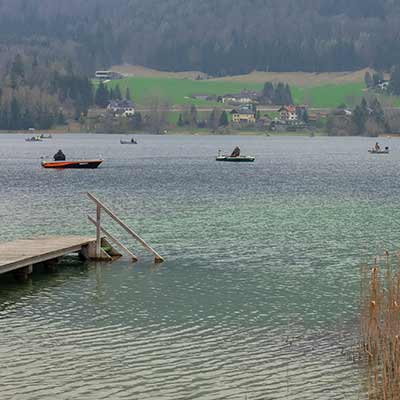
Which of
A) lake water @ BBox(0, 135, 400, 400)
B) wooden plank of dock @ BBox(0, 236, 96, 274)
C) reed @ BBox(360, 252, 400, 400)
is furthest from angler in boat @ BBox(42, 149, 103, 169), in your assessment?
reed @ BBox(360, 252, 400, 400)

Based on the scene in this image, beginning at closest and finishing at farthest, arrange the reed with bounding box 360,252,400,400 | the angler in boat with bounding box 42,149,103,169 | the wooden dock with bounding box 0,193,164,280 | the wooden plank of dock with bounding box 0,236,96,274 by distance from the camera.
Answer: the reed with bounding box 360,252,400,400
the wooden plank of dock with bounding box 0,236,96,274
the wooden dock with bounding box 0,193,164,280
the angler in boat with bounding box 42,149,103,169

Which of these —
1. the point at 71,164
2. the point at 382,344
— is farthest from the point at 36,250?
the point at 71,164

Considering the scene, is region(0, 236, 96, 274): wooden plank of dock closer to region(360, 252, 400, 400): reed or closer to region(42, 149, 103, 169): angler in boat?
region(360, 252, 400, 400): reed

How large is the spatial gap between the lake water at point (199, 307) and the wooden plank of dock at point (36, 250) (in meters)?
0.95

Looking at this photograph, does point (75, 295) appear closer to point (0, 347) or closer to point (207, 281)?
point (207, 281)

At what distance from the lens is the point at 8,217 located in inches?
2781

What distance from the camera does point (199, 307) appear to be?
38.3m

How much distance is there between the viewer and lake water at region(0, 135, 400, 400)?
28.4 m

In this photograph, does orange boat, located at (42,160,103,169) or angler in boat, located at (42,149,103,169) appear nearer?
orange boat, located at (42,160,103,169)

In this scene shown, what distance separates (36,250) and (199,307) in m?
9.84

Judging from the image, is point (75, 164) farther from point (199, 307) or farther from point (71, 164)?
point (199, 307)

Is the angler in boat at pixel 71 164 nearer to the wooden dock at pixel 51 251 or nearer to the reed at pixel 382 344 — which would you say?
the wooden dock at pixel 51 251

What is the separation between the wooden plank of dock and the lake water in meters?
0.95

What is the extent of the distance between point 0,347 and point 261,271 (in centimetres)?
1785
